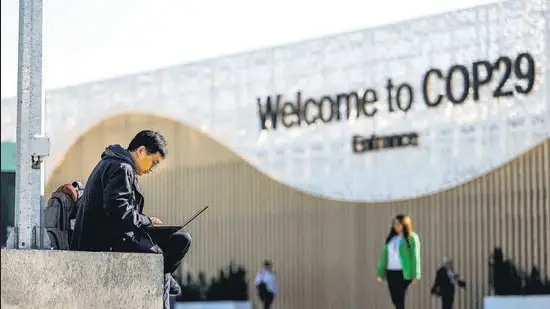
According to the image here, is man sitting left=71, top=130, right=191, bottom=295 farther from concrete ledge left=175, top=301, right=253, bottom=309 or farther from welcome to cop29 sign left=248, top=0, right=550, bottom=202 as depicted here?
concrete ledge left=175, top=301, right=253, bottom=309

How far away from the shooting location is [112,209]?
29.2 feet

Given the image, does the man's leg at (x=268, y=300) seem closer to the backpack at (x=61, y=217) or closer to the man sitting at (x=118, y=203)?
the backpack at (x=61, y=217)

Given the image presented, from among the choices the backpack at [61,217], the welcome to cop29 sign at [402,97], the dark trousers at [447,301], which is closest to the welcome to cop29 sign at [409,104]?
the welcome to cop29 sign at [402,97]

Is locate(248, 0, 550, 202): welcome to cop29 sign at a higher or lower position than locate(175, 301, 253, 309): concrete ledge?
higher

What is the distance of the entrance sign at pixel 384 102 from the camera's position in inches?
1123

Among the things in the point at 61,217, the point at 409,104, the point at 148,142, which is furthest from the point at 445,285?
the point at 148,142

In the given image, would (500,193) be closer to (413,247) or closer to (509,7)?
(509,7)

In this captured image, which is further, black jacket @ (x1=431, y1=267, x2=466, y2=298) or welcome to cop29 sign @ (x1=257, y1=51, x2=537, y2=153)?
welcome to cop29 sign @ (x1=257, y1=51, x2=537, y2=153)

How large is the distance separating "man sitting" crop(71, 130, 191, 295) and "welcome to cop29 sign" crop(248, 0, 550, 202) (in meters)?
19.5

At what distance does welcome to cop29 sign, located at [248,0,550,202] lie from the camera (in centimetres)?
2842

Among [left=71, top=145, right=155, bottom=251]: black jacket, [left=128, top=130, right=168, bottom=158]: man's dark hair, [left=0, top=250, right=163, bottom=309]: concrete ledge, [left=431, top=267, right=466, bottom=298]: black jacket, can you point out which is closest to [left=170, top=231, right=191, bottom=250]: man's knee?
→ [left=71, top=145, right=155, bottom=251]: black jacket

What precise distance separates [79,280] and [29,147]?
0.78 meters

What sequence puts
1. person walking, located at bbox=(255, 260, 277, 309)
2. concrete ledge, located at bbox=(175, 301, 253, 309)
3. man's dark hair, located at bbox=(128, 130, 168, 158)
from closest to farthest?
1. man's dark hair, located at bbox=(128, 130, 168, 158)
2. person walking, located at bbox=(255, 260, 277, 309)
3. concrete ledge, located at bbox=(175, 301, 253, 309)

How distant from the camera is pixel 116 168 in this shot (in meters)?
8.93
